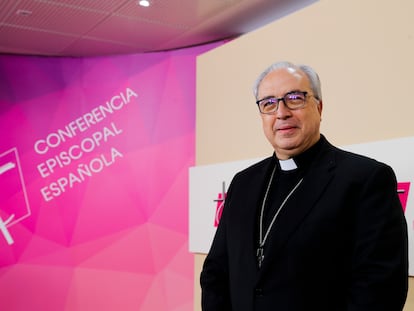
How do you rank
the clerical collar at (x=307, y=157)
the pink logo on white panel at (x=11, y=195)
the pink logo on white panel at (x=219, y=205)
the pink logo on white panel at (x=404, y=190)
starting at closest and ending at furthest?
the clerical collar at (x=307, y=157), the pink logo on white panel at (x=404, y=190), the pink logo on white panel at (x=219, y=205), the pink logo on white panel at (x=11, y=195)

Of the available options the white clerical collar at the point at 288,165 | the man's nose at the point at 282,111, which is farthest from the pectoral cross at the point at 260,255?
the man's nose at the point at 282,111

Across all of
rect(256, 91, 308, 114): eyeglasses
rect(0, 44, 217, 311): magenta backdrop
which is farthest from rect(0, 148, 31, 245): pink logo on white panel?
rect(256, 91, 308, 114): eyeglasses

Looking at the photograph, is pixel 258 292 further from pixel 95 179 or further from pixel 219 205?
pixel 95 179

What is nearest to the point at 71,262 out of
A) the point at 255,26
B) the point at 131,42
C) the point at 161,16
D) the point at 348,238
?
the point at 131,42

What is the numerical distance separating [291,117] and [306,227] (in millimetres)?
390

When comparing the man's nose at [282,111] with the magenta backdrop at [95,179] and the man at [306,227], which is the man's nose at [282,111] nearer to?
the man at [306,227]

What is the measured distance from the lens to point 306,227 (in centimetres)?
164

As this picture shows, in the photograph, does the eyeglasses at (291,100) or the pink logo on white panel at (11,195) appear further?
the pink logo on white panel at (11,195)

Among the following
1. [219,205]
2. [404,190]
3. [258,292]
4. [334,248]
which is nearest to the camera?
[334,248]

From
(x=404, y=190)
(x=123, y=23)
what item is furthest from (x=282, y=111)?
(x=123, y=23)

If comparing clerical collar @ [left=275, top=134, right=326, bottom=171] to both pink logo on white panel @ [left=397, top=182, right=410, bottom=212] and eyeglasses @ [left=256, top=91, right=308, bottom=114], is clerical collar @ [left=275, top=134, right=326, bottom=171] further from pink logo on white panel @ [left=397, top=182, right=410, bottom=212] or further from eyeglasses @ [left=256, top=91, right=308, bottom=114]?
pink logo on white panel @ [left=397, top=182, right=410, bottom=212]

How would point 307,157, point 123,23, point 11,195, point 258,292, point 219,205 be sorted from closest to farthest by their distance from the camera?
point 258,292 < point 307,157 < point 219,205 < point 123,23 < point 11,195

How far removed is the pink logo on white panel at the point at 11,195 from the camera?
5.04 m

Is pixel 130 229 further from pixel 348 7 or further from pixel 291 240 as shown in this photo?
pixel 291 240
